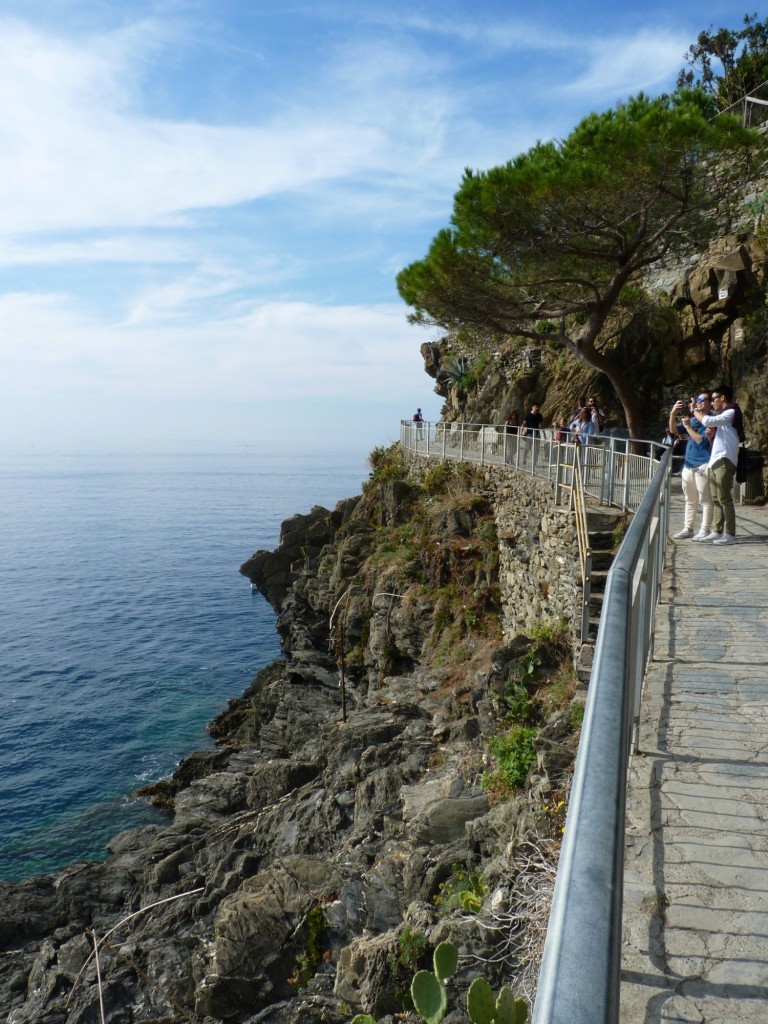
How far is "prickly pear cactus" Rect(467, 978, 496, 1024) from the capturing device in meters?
3.44

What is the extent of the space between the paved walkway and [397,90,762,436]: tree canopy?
14.6 m

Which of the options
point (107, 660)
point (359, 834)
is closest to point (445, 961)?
point (359, 834)

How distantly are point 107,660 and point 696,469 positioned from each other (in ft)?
86.4

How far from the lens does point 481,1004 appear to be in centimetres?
347

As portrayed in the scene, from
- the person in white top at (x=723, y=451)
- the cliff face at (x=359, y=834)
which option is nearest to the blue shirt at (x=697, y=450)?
the person in white top at (x=723, y=451)

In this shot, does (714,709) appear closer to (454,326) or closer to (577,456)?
(577,456)

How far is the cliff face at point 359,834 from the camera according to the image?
681cm

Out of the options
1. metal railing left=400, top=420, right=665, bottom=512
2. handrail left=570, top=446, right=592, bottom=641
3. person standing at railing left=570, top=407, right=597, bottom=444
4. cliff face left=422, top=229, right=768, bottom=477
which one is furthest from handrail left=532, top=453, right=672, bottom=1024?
cliff face left=422, top=229, right=768, bottom=477

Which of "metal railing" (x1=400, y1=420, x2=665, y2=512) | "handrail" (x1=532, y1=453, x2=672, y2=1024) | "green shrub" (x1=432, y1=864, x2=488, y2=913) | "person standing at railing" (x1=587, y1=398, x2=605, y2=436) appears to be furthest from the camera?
"person standing at railing" (x1=587, y1=398, x2=605, y2=436)

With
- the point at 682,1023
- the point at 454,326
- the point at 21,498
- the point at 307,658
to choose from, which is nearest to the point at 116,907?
the point at 307,658

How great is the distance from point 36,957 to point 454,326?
63.2 feet

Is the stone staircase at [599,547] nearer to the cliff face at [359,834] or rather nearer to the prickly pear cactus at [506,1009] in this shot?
the cliff face at [359,834]

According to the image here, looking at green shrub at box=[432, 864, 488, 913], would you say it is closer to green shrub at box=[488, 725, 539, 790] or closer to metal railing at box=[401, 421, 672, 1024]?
green shrub at box=[488, 725, 539, 790]

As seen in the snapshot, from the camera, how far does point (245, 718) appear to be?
2231cm
